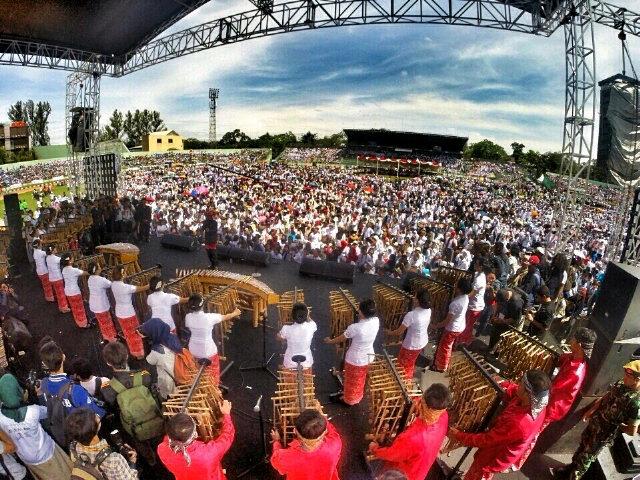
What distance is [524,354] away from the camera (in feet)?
13.7

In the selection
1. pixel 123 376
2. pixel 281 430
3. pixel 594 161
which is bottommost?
pixel 281 430

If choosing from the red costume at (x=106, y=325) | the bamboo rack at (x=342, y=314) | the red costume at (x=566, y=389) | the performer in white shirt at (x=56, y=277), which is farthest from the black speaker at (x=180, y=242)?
the red costume at (x=566, y=389)

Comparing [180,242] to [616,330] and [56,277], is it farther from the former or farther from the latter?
[616,330]

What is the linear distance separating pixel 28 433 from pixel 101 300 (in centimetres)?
287

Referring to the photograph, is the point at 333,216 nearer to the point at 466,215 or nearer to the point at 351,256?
the point at 351,256

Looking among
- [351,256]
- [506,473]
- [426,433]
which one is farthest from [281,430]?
[351,256]

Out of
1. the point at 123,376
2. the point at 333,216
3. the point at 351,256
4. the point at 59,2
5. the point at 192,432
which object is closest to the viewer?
the point at 192,432

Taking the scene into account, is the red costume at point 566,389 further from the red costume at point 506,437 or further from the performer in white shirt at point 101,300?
the performer in white shirt at point 101,300

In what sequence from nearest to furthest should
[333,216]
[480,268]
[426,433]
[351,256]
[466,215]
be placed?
1. [426,433]
2. [480,268]
3. [351,256]
4. [333,216]
5. [466,215]

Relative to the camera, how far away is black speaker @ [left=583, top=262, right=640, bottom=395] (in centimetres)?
345

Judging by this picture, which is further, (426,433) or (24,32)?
(24,32)

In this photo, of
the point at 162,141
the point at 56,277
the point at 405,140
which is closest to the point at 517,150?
the point at 405,140

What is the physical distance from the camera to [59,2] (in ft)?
28.9

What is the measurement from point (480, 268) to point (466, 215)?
43.4 feet
